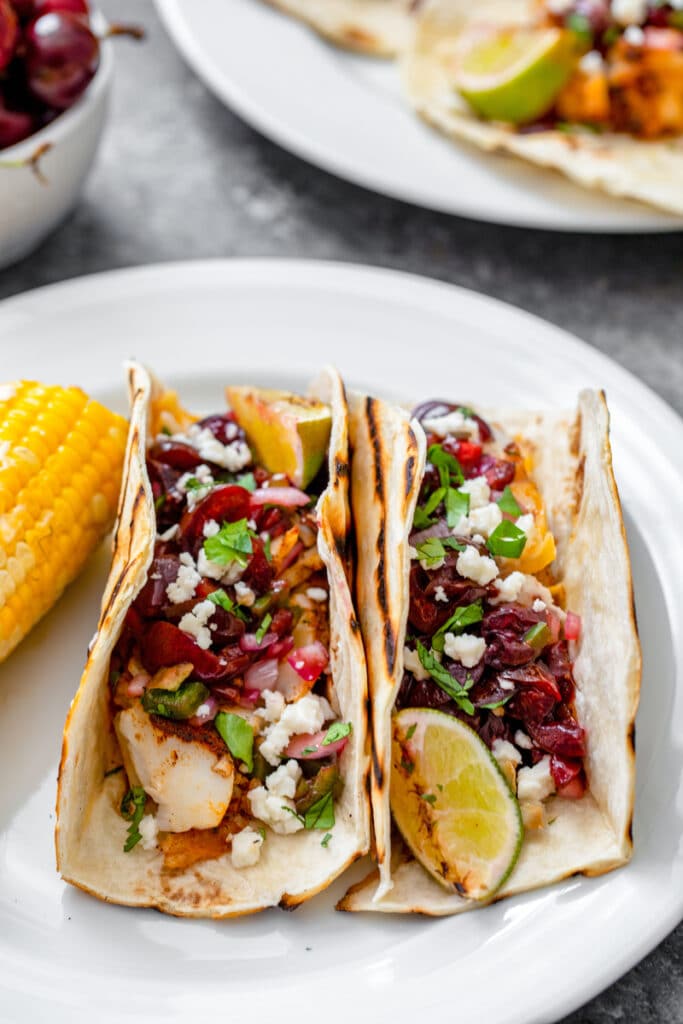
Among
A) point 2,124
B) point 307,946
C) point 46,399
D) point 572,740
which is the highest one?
point 2,124

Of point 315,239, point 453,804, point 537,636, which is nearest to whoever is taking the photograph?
point 453,804

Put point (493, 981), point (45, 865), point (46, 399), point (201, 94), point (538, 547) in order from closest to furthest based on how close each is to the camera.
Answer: point (493, 981) < point (45, 865) < point (538, 547) < point (46, 399) < point (201, 94)

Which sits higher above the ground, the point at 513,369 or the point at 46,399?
the point at 46,399

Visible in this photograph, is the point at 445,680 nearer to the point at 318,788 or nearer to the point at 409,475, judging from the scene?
the point at 318,788

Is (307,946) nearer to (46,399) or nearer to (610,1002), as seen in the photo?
(610,1002)

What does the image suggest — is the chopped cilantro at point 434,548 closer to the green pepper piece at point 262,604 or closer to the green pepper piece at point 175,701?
the green pepper piece at point 262,604

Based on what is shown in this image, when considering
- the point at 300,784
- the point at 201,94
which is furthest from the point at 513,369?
the point at 201,94

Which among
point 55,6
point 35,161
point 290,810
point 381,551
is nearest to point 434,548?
point 381,551
